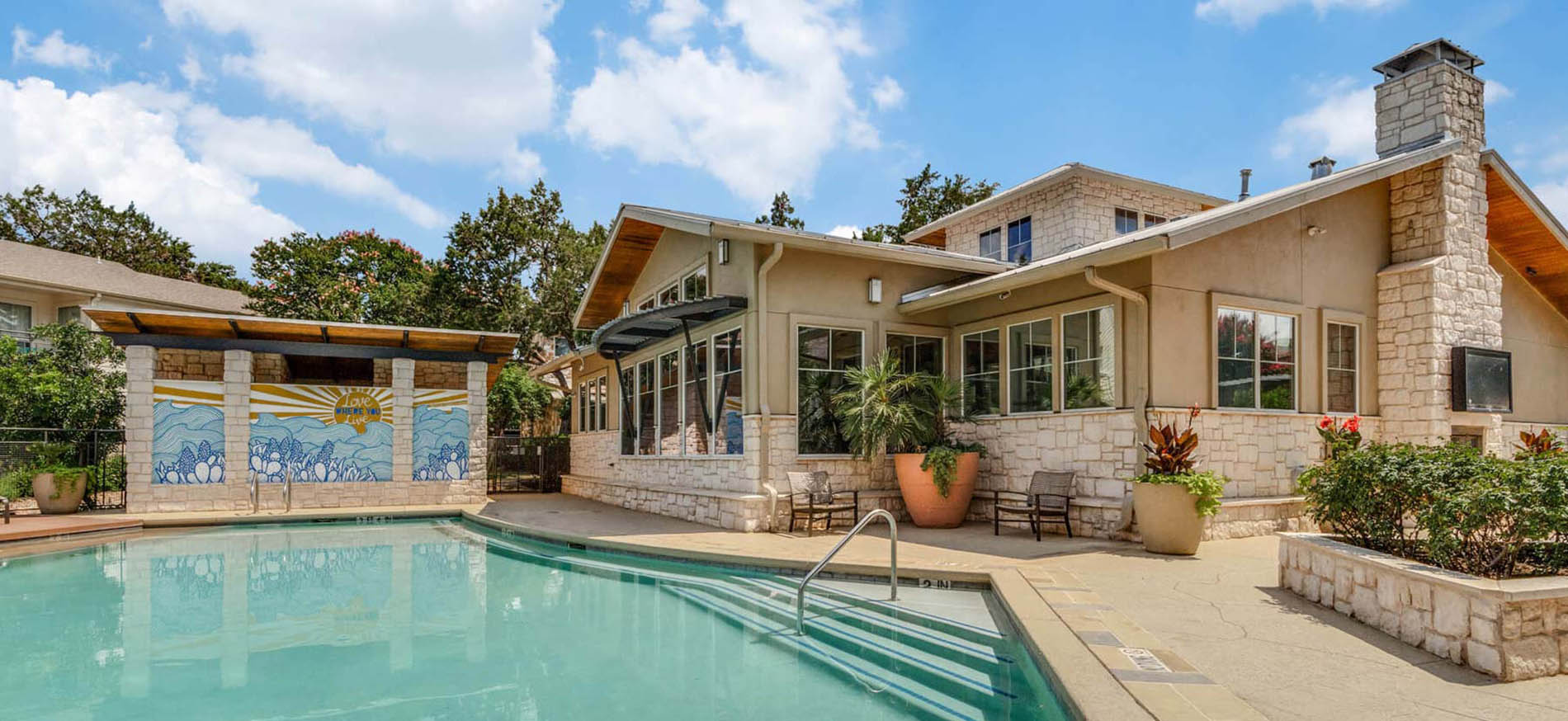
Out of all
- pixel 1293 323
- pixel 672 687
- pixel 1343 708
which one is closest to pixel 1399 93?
pixel 1293 323

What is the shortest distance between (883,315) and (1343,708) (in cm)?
796

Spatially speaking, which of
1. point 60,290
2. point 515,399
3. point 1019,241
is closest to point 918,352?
point 1019,241

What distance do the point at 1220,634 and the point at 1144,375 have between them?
409cm

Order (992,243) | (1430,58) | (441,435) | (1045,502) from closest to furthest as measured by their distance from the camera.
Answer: (1045,502)
(1430,58)
(992,243)
(441,435)

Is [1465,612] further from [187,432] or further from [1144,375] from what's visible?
[187,432]

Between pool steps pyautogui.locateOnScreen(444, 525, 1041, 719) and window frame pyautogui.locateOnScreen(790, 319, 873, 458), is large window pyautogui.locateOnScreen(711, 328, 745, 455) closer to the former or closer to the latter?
window frame pyautogui.locateOnScreen(790, 319, 873, 458)

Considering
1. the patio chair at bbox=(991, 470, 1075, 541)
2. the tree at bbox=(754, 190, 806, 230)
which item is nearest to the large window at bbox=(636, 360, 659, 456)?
the patio chair at bbox=(991, 470, 1075, 541)

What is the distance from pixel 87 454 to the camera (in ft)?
48.0

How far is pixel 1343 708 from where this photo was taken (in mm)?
3471

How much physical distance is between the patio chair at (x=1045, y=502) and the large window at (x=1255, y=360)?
1.89 metres

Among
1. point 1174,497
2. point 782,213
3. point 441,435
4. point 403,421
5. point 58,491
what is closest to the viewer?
point 1174,497

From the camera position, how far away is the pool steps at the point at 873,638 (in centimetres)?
461

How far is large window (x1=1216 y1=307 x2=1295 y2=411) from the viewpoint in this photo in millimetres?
8961

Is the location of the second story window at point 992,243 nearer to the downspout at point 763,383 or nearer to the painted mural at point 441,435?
the downspout at point 763,383
